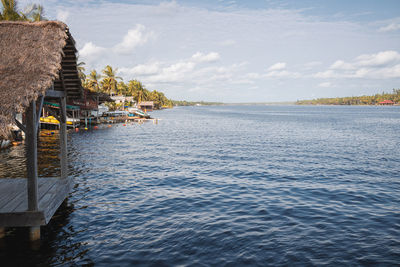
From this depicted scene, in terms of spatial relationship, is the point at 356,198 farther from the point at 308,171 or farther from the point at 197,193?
the point at 197,193

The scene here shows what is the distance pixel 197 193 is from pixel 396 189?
11032 millimetres

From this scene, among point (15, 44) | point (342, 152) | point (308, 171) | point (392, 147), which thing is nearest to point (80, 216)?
point (15, 44)

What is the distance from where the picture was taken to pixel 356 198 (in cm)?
1423

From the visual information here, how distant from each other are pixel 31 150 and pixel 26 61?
312 cm

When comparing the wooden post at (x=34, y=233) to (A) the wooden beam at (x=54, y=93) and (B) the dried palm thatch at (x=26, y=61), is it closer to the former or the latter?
(B) the dried palm thatch at (x=26, y=61)

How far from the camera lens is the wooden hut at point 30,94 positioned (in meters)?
7.85

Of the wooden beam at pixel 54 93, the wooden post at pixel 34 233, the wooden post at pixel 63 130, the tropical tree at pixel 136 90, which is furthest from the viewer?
the tropical tree at pixel 136 90

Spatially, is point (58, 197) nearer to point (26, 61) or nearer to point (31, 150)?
point (31, 150)

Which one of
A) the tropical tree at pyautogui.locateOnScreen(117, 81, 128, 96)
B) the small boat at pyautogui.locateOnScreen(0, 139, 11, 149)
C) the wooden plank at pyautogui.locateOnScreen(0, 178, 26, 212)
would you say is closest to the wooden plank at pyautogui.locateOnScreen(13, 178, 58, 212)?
the wooden plank at pyautogui.locateOnScreen(0, 178, 26, 212)

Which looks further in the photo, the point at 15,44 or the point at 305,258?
the point at 15,44

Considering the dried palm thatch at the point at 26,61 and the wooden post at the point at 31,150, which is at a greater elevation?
the dried palm thatch at the point at 26,61

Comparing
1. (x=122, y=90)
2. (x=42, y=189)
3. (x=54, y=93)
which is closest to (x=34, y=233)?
(x=42, y=189)

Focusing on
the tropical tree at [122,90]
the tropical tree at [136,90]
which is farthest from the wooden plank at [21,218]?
the tropical tree at [136,90]

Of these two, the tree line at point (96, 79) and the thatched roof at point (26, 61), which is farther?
the tree line at point (96, 79)
